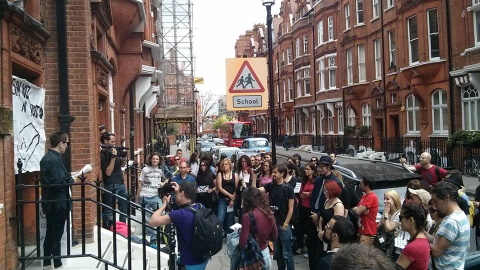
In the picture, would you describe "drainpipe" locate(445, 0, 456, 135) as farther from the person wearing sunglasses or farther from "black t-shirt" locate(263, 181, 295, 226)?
the person wearing sunglasses

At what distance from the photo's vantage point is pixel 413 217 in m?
4.05

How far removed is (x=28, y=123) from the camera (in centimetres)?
593

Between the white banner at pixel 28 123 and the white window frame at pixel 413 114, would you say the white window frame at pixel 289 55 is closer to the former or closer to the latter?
the white window frame at pixel 413 114

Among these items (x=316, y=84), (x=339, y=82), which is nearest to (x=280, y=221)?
(x=339, y=82)

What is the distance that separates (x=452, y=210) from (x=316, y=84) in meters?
36.6

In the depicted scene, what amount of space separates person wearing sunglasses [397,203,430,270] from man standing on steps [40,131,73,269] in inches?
147

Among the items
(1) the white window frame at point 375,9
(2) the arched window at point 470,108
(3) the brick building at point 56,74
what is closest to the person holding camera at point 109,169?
(3) the brick building at point 56,74

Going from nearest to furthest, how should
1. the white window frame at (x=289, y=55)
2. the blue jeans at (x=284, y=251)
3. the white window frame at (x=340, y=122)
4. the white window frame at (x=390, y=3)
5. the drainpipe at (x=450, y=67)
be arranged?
the blue jeans at (x=284, y=251) → the drainpipe at (x=450, y=67) → the white window frame at (x=390, y=3) → the white window frame at (x=340, y=122) → the white window frame at (x=289, y=55)

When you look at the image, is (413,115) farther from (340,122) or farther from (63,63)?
(63,63)

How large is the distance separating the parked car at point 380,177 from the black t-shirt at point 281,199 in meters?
1.03

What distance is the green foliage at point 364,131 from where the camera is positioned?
30.4 metres

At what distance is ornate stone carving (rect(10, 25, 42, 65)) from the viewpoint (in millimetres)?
5383

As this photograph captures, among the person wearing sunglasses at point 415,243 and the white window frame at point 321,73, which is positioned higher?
the white window frame at point 321,73

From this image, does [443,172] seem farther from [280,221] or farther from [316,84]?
[316,84]
